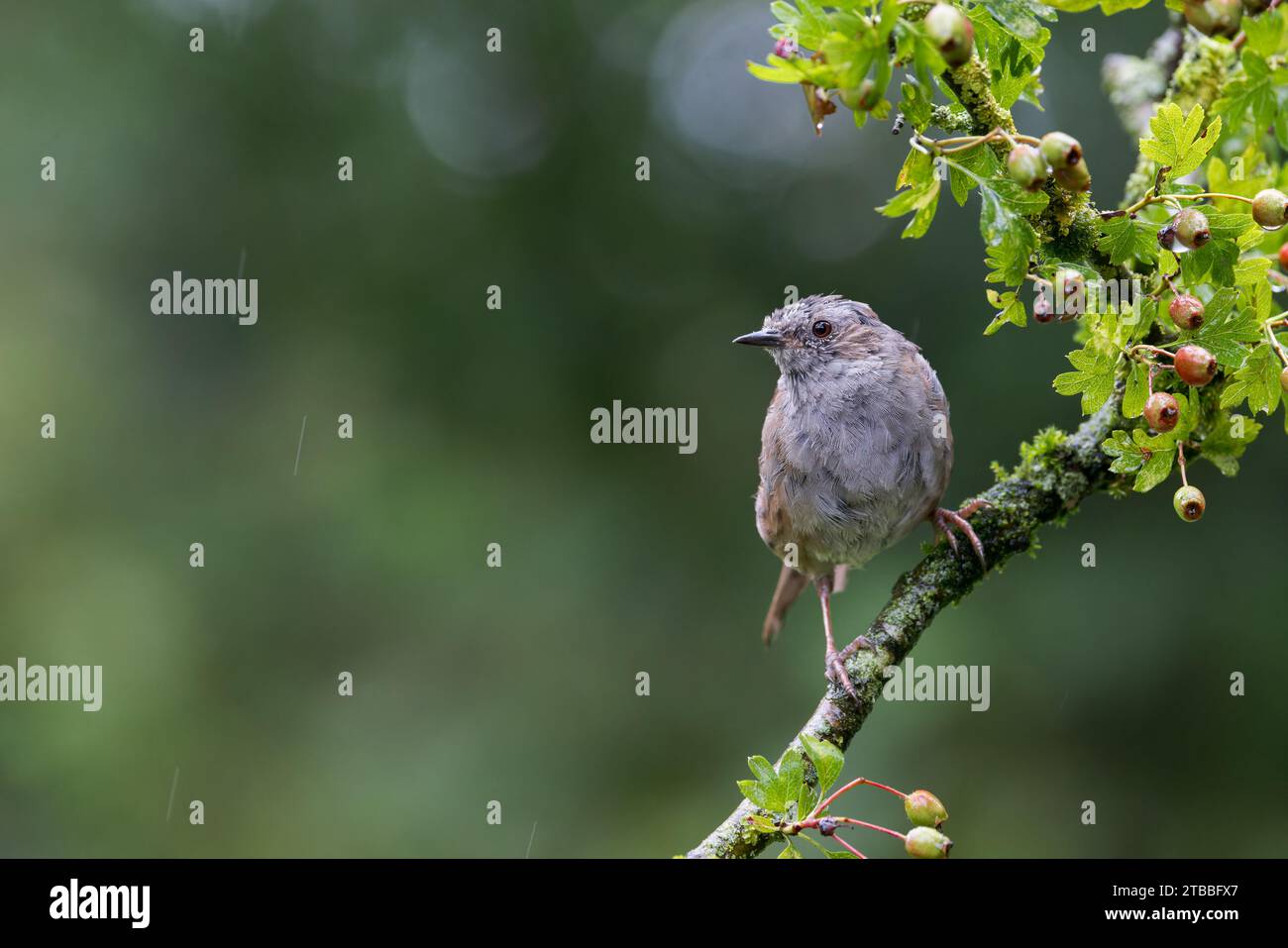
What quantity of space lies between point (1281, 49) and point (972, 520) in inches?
66.5

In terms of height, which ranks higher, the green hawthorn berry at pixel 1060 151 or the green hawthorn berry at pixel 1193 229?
the green hawthorn berry at pixel 1060 151

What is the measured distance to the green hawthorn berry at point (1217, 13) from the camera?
2.09 meters

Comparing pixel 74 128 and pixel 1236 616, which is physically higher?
pixel 74 128

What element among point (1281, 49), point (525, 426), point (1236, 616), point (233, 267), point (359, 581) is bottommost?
point (1236, 616)

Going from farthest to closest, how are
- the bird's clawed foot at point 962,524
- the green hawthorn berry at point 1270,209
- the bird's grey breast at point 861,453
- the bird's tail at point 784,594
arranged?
the bird's tail at point 784,594 → the bird's grey breast at point 861,453 → the bird's clawed foot at point 962,524 → the green hawthorn berry at point 1270,209

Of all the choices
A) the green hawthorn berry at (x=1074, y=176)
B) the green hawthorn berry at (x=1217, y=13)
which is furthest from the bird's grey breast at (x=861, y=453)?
the green hawthorn berry at (x=1217, y=13)

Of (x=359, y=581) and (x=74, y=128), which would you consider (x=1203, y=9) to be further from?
(x=74, y=128)

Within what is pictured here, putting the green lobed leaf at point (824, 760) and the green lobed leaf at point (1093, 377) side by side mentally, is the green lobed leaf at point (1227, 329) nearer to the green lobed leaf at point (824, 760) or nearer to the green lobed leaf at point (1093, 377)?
the green lobed leaf at point (1093, 377)

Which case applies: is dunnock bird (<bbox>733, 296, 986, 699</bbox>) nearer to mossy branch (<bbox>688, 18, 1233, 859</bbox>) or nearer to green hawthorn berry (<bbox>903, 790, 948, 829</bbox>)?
mossy branch (<bbox>688, 18, 1233, 859</bbox>)

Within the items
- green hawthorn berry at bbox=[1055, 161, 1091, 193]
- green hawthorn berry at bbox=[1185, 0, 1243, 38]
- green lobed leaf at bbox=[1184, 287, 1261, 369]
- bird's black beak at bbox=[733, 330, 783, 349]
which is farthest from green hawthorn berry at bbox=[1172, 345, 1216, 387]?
bird's black beak at bbox=[733, 330, 783, 349]

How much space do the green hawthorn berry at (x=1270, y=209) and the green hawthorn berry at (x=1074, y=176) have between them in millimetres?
359
